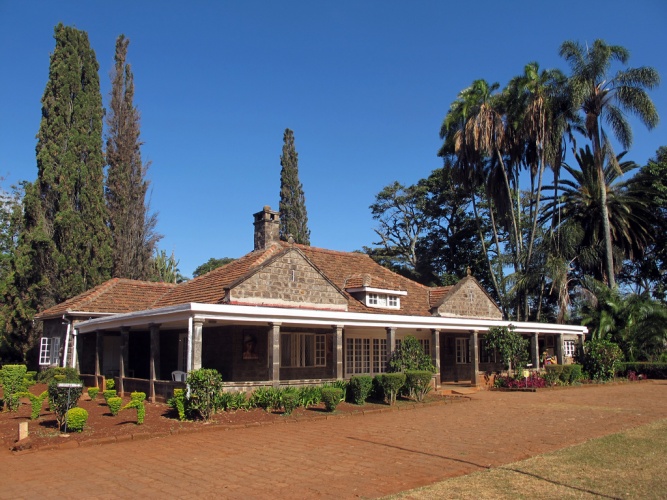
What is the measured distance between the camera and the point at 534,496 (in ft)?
21.9

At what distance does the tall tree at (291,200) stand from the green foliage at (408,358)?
73.2 feet

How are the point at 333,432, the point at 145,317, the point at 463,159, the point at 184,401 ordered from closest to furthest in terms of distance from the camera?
1. the point at 333,432
2. the point at 184,401
3. the point at 145,317
4. the point at 463,159

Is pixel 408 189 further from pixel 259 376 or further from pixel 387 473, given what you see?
pixel 387 473

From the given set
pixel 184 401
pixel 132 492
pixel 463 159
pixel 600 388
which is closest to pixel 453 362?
pixel 600 388

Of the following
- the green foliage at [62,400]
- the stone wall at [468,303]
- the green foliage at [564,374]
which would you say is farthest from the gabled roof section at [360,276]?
the green foliage at [62,400]

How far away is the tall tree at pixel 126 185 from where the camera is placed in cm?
3011

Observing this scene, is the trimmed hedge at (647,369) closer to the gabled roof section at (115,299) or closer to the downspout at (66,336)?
the gabled roof section at (115,299)

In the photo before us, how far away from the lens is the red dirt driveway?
724cm

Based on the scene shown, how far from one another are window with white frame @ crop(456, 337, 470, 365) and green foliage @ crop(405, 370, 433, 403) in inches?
345

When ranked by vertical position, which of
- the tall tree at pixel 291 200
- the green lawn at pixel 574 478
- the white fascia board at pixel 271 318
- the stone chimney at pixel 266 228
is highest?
the tall tree at pixel 291 200

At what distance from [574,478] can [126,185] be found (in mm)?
27920

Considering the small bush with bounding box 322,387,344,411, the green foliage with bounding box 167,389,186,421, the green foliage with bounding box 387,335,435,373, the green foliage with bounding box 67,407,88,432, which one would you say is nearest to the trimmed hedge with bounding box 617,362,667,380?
the green foliage with bounding box 387,335,435,373

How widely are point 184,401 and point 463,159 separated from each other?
24.9 m

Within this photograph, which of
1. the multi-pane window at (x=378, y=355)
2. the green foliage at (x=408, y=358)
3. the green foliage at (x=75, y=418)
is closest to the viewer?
the green foliage at (x=75, y=418)
